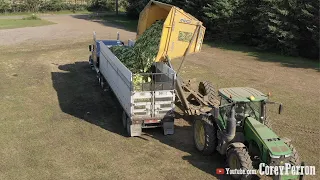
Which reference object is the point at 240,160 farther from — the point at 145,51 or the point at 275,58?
the point at 275,58

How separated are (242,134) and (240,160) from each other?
115cm

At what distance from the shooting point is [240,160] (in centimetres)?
842

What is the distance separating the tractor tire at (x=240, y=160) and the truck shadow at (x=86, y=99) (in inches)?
178

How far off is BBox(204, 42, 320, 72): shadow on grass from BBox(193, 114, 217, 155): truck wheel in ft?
49.1

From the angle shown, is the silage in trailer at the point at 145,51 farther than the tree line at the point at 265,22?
No

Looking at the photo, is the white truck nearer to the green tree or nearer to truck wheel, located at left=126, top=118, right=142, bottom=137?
truck wheel, located at left=126, top=118, right=142, bottom=137

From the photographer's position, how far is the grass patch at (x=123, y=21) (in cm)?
4272

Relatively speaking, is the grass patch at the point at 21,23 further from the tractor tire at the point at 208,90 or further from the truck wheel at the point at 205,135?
the truck wheel at the point at 205,135

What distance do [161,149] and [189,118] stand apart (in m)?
2.87

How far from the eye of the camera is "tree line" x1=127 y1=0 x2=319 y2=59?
83.2 ft

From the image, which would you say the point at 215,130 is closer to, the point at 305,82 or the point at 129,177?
the point at 129,177

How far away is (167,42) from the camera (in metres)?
13.2

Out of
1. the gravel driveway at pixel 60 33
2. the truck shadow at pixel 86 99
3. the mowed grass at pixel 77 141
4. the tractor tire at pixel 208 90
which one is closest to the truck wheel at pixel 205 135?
the mowed grass at pixel 77 141

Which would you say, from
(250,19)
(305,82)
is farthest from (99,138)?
(250,19)
